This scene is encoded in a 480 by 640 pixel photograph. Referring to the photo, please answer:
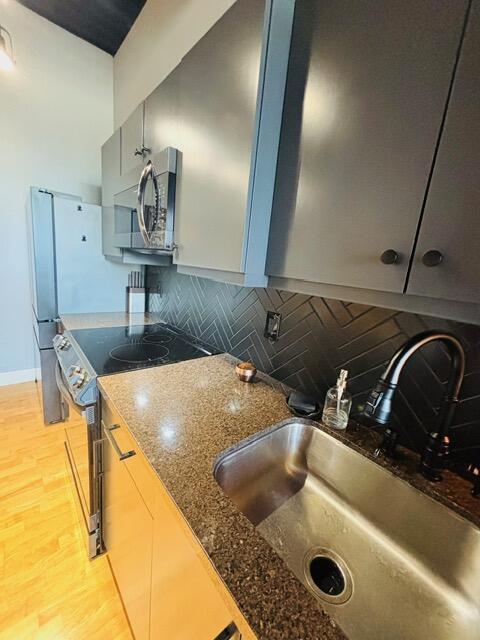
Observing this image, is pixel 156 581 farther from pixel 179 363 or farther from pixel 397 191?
pixel 397 191

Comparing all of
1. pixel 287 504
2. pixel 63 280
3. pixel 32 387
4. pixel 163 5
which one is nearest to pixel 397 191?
pixel 287 504

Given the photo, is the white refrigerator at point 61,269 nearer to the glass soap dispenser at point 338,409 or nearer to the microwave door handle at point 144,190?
the microwave door handle at point 144,190

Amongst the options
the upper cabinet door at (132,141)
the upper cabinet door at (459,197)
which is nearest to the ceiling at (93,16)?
the upper cabinet door at (132,141)

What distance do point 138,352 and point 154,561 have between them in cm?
86

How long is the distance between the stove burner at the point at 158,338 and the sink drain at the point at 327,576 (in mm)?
1191

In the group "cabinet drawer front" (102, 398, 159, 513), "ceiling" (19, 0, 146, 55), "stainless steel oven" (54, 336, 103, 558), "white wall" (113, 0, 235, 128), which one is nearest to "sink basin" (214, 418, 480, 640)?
"cabinet drawer front" (102, 398, 159, 513)

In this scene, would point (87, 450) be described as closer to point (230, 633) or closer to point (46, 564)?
point (46, 564)

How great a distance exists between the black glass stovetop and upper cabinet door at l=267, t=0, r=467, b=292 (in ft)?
2.77

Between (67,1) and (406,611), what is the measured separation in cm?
374

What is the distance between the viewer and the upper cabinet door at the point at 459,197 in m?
0.42

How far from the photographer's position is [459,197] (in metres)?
0.44

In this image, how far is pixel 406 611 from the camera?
0.56 metres

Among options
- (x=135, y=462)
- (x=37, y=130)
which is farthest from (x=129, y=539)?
(x=37, y=130)

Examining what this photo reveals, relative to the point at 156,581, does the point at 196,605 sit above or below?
above
